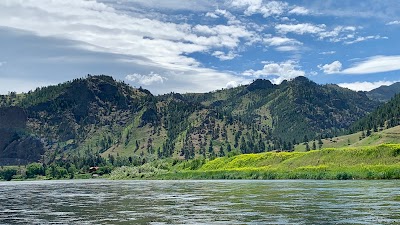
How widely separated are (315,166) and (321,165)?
1718mm

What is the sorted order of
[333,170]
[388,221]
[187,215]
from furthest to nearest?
[333,170]
[187,215]
[388,221]

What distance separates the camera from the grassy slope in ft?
370

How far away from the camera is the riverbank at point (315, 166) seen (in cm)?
11325

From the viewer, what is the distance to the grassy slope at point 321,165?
112875 mm

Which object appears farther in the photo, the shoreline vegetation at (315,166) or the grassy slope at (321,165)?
the shoreline vegetation at (315,166)

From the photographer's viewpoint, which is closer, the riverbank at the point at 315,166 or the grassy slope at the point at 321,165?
the grassy slope at the point at 321,165

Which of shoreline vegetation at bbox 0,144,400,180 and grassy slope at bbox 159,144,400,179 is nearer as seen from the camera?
grassy slope at bbox 159,144,400,179

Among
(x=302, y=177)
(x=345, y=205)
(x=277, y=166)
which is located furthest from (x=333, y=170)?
(x=345, y=205)

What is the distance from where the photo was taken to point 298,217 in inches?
1465

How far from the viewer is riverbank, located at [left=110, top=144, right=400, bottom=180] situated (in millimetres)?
113250

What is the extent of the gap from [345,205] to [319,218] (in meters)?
10.9

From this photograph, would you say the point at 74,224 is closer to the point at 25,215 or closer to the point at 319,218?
the point at 25,215

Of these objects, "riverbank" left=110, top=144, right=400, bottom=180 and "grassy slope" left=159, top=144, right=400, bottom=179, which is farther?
"riverbank" left=110, top=144, right=400, bottom=180

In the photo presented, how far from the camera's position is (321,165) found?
137625mm
